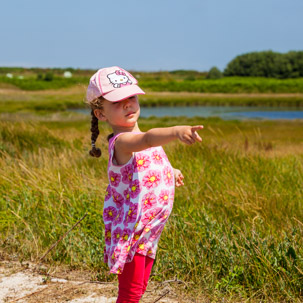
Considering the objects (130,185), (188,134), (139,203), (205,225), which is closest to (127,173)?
(130,185)

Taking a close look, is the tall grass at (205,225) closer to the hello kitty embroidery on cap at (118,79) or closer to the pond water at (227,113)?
the hello kitty embroidery on cap at (118,79)

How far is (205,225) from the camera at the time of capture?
3.63 meters

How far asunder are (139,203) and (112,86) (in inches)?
24.8

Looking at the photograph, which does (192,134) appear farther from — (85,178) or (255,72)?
(255,72)

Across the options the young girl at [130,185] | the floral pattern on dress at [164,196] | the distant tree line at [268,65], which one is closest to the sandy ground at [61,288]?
the young girl at [130,185]

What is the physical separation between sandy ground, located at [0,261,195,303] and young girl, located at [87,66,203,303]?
0.53 meters

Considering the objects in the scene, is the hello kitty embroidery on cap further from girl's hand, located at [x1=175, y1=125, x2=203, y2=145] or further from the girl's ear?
girl's hand, located at [x1=175, y1=125, x2=203, y2=145]

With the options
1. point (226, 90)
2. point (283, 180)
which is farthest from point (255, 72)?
point (283, 180)

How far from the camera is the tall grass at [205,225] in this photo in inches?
119

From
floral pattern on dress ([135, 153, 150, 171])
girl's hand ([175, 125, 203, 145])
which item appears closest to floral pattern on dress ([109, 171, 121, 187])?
floral pattern on dress ([135, 153, 150, 171])

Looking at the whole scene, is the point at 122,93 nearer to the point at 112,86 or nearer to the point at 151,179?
the point at 112,86

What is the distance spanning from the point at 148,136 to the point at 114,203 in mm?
574

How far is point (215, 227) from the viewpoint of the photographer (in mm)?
3666

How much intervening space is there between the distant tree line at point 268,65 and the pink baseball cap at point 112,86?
246 feet
